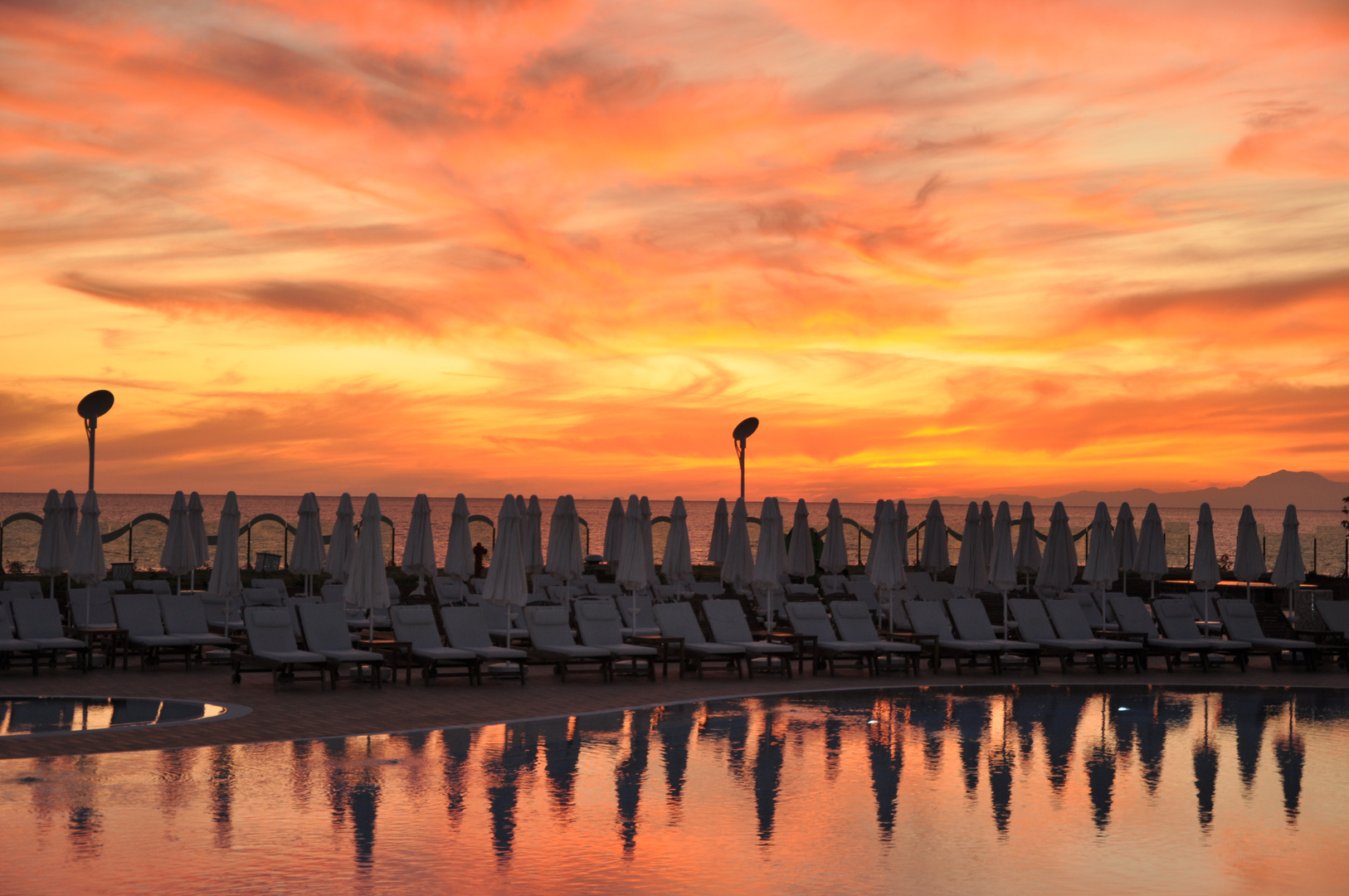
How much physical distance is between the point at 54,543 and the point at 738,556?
920 cm

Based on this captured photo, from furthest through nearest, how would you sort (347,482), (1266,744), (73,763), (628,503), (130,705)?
(347,482) < (628,503) < (130,705) < (1266,744) < (73,763)

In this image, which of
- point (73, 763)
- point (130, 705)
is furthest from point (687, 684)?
point (73, 763)

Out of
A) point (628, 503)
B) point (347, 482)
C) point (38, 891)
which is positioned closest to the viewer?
point (38, 891)

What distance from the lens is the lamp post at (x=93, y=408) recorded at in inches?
816

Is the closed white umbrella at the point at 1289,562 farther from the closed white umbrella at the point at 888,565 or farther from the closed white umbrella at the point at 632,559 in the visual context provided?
the closed white umbrella at the point at 632,559

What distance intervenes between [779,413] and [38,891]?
3056 centimetres

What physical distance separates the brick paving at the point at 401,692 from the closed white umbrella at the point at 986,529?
273 cm

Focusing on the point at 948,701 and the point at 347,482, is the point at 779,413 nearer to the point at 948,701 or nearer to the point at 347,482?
the point at 347,482

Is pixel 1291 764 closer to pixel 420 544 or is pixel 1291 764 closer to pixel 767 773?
pixel 767 773

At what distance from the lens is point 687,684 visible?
14.4 m

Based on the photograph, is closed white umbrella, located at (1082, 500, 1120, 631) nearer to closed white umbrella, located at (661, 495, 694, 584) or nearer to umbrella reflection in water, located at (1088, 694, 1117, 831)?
closed white umbrella, located at (661, 495, 694, 584)

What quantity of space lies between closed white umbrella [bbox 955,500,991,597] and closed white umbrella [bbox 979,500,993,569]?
20 mm

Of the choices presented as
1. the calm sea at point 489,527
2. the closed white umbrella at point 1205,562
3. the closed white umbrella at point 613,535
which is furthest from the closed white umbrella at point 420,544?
the calm sea at point 489,527

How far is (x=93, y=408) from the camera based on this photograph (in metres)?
20.8
